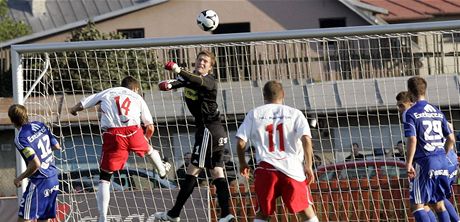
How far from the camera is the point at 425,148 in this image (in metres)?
13.1

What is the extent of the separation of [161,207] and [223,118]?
160 centimetres

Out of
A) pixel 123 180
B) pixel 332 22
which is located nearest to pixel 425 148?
pixel 123 180

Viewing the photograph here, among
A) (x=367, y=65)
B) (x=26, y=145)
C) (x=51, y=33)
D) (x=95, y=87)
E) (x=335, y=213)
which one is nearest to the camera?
(x=26, y=145)

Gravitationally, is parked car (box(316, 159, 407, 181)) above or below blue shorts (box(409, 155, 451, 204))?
below

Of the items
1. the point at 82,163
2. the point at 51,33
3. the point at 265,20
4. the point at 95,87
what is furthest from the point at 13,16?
the point at 82,163

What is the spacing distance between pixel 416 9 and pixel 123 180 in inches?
954

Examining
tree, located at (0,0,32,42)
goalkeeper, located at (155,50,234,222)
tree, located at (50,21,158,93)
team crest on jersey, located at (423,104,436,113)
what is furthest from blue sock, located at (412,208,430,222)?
tree, located at (0,0,32,42)

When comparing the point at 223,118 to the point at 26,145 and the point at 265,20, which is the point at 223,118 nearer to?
the point at 26,145

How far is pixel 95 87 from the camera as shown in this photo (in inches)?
846

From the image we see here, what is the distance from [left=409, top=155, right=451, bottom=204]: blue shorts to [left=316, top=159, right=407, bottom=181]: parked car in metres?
2.70

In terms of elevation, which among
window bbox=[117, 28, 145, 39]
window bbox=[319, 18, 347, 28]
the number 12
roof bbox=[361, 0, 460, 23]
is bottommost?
roof bbox=[361, 0, 460, 23]

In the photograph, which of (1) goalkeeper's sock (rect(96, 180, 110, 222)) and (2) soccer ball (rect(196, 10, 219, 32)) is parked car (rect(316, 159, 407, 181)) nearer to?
(2) soccer ball (rect(196, 10, 219, 32))

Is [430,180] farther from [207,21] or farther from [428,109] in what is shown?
[207,21]

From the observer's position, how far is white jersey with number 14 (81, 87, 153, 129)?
1348 centimetres
